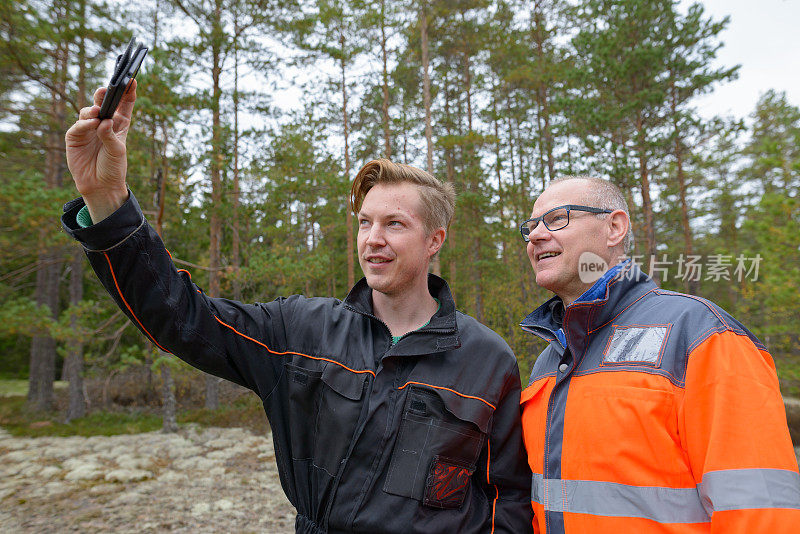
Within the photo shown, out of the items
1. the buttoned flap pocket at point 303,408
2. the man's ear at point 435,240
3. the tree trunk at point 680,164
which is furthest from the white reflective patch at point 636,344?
the tree trunk at point 680,164

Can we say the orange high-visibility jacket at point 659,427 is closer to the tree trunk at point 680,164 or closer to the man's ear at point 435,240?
the man's ear at point 435,240

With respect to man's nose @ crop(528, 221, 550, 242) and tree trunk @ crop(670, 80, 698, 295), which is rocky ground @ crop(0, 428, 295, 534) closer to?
man's nose @ crop(528, 221, 550, 242)

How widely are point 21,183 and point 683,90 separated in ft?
52.0

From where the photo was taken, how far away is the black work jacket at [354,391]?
1.66 m

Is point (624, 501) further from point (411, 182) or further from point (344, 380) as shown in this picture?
point (411, 182)

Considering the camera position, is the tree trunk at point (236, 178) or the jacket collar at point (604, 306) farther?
the tree trunk at point (236, 178)

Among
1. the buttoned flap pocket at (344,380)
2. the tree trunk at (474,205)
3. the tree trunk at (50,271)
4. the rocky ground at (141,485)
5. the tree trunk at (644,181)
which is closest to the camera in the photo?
the buttoned flap pocket at (344,380)

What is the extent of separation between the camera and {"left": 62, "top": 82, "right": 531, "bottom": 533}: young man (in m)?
1.58

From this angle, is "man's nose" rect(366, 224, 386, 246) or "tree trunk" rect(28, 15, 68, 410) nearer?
"man's nose" rect(366, 224, 386, 246)

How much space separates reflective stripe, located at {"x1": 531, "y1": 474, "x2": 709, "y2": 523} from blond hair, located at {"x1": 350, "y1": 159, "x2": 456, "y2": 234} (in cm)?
125

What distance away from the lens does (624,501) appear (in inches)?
58.8

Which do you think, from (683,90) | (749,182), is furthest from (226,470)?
(749,182)

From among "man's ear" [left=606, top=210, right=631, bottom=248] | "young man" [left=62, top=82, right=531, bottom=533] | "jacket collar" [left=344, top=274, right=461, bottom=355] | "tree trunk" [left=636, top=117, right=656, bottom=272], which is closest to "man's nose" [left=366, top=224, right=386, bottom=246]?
"young man" [left=62, top=82, right=531, bottom=533]

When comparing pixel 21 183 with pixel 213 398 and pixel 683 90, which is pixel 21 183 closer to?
pixel 213 398
